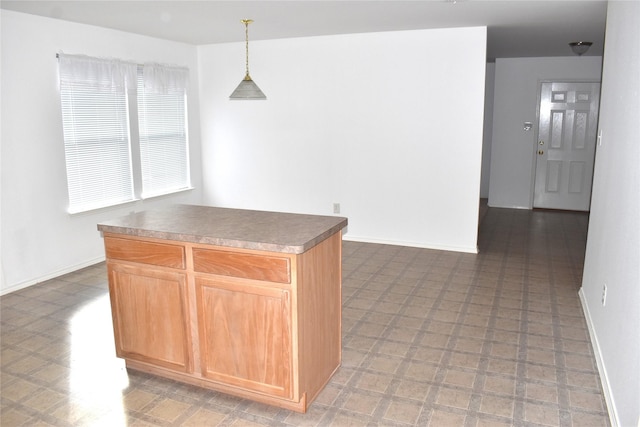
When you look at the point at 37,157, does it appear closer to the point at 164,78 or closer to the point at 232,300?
the point at 164,78

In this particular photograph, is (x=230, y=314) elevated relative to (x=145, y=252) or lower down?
lower down

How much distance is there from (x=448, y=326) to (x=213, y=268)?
6.10ft

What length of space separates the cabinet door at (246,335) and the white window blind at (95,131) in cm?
284

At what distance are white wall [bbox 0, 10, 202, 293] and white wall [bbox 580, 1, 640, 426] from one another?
4.36m

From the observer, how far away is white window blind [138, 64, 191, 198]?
5.55 meters

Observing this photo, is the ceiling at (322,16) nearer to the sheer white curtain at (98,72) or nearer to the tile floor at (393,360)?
the sheer white curtain at (98,72)

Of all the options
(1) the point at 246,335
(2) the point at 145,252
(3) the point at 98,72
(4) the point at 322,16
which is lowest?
(1) the point at 246,335

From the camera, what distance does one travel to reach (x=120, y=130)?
206 inches

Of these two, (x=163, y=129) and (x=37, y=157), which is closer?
(x=37, y=157)

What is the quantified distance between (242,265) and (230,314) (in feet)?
0.91

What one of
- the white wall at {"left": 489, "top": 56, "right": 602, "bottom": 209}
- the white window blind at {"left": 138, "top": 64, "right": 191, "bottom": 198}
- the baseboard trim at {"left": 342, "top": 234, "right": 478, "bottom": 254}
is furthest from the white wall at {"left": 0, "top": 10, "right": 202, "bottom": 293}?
the white wall at {"left": 489, "top": 56, "right": 602, "bottom": 209}

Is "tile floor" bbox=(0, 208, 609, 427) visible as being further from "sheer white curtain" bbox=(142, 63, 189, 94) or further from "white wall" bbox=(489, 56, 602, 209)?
"white wall" bbox=(489, 56, 602, 209)

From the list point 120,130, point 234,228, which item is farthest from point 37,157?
point 234,228

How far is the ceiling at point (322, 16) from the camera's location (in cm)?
398
